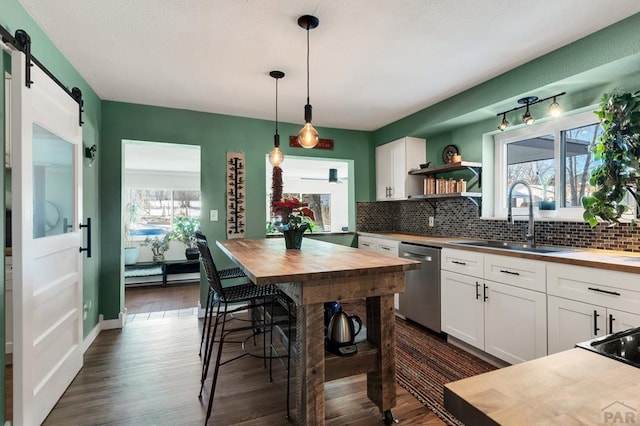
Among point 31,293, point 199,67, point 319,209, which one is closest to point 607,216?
point 199,67

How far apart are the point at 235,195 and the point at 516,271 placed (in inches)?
116

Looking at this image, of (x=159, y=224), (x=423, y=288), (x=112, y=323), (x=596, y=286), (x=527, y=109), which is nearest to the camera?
(x=596, y=286)

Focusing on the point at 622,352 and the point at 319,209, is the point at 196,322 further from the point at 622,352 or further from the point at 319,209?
the point at 319,209

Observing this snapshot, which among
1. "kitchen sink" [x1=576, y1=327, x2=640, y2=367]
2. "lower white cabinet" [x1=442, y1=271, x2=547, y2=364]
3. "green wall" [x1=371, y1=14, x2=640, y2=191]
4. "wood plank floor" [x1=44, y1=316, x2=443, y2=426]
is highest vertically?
"green wall" [x1=371, y1=14, x2=640, y2=191]

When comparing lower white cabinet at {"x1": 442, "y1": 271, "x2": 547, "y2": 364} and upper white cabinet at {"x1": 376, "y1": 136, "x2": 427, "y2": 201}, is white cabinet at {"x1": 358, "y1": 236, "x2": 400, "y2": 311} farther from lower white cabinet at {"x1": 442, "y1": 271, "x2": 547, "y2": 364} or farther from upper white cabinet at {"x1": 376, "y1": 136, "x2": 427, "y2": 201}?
lower white cabinet at {"x1": 442, "y1": 271, "x2": 547, "y2": 364}

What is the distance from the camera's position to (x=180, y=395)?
6.74 ft

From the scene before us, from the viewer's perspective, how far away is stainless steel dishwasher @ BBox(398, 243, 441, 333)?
9.73ft

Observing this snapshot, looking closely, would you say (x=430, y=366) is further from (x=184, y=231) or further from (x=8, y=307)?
(x=184, y=231)

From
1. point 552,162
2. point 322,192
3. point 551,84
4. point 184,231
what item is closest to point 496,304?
point 552,162

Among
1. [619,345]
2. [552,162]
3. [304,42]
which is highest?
[304,42]

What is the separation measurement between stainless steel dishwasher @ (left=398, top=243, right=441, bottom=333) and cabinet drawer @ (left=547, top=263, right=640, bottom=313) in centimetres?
101

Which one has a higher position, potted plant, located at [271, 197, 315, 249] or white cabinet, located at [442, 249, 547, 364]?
potted plant, located at [271, 197, 315, 249]

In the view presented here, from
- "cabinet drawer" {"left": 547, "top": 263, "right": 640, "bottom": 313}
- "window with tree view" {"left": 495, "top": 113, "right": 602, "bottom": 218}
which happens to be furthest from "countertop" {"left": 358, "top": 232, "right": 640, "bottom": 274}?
"window with tree view" {"left": 495, "top": 113, "right": 602, "bottom": 218}

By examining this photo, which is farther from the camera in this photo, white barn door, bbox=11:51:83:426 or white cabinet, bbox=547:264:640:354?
white cabinet, bbox=547:264:640:354
